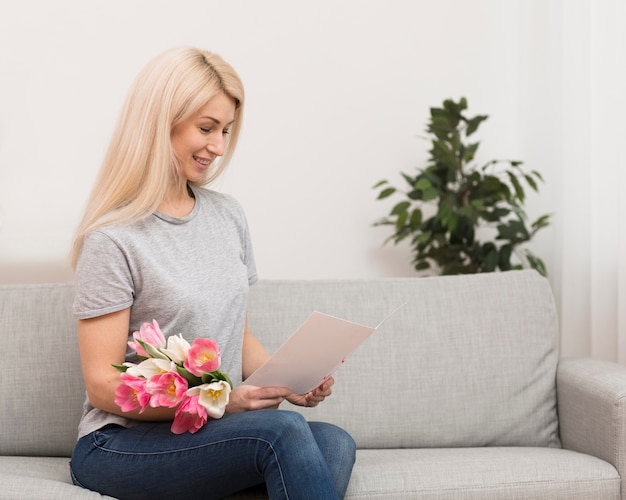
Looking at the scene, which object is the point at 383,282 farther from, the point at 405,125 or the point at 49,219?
the point at 49,219

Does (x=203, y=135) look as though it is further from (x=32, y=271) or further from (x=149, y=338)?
(x=32, y=271)

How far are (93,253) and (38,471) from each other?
22.0 inches

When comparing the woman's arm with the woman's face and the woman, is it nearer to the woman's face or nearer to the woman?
the woman

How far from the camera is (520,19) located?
127 inches

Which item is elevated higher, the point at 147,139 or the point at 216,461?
the point at 147,139

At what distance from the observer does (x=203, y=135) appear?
1878mm

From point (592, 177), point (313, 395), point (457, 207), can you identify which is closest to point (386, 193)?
point (457, 207)

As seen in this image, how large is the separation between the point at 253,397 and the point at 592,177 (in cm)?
161

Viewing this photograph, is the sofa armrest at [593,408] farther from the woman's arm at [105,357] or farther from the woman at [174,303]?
the woman's arm at [105,357]

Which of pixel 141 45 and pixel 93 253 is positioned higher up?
pixel 141 45

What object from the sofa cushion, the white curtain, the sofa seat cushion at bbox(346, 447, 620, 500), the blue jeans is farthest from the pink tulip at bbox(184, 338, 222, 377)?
the white curtain

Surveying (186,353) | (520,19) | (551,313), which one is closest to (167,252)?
(186,353)

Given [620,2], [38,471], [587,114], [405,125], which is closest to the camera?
[38,471]

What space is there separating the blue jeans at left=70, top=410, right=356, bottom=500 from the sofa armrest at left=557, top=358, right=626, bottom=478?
0.71 m
